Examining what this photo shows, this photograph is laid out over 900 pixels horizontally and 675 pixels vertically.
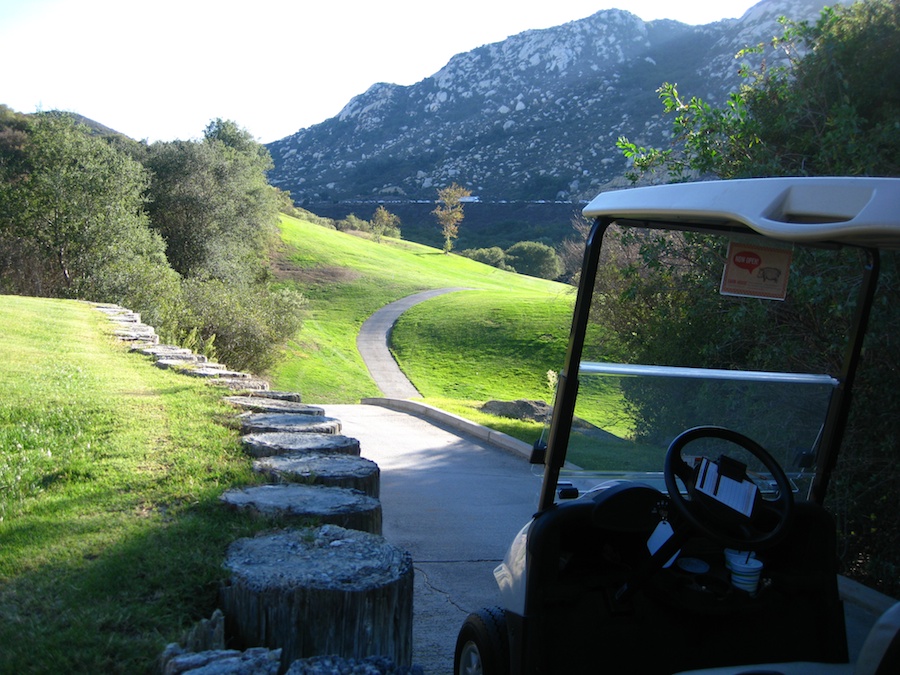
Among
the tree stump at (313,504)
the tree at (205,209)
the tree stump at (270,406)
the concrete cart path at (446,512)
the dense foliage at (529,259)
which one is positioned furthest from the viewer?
the dense foliage at (529,259)

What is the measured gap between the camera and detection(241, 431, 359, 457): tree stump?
520 centimetres

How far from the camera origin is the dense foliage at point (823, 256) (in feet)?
18.4

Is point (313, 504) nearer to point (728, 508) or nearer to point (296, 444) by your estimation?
point (296, 444)

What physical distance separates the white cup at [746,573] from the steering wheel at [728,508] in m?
0.12

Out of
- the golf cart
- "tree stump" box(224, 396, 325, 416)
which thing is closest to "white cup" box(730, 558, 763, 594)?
the golf cart

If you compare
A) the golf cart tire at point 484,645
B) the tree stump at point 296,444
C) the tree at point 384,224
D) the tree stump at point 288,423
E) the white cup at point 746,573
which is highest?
the tree at point 384,224

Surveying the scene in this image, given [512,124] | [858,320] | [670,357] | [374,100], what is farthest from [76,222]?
[374,100]

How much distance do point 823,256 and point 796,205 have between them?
405 cm

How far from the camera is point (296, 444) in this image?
5348 millimetres

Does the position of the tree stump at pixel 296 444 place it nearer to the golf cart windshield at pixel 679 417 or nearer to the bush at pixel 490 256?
the golf cart windshield at pixel 679 417

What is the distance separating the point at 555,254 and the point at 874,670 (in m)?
77.2

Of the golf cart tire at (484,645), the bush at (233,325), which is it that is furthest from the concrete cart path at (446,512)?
the bush at (233,325)

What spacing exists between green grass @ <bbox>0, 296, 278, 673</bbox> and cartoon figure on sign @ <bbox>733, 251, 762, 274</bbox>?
2.35 metres

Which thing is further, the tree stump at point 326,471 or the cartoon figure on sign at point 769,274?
the tree stump at point 326,471
